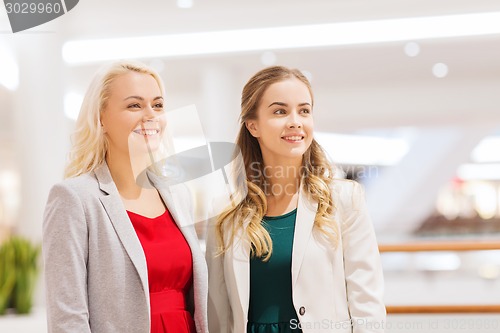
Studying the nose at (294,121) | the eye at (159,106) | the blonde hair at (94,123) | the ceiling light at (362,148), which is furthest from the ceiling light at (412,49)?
the blonde hair at (94,123)

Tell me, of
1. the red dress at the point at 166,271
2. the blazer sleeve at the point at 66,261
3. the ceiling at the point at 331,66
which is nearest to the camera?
the blazer sleeve at the point at 66,261

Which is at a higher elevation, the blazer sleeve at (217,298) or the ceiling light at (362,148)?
the ceiling light at (362,148)

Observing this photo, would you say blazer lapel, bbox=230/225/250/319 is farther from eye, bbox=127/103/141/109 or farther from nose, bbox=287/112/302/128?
eye, bbox=127/103/141/109

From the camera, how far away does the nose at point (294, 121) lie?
201 centimetres

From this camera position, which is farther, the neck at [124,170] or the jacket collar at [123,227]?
the neck at [124,170]

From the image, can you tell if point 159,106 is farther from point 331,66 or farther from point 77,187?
point 331,66

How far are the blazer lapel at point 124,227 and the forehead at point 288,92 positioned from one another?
61cm

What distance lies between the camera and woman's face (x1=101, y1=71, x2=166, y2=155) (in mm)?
1921

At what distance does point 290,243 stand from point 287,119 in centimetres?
41

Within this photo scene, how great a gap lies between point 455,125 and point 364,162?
2206 millimetres

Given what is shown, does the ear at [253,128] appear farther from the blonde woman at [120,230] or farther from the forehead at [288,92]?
the blonde woman at [120,230]

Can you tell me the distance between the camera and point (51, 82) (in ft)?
15.0

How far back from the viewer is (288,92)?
2.05 m

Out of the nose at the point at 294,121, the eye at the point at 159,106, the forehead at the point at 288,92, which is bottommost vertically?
the nose at the point at 294,121
